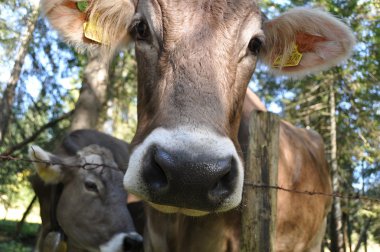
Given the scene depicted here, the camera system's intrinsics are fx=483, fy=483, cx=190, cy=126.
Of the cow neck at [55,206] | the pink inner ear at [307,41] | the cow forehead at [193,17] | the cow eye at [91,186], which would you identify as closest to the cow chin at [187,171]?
the cow forehead at [193,17]

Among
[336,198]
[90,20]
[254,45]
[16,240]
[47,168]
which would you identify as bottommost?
[16,240]

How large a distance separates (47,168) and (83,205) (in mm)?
677

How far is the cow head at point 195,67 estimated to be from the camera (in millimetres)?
2590

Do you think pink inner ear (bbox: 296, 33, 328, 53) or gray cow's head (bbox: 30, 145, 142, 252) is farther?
gray cow's head (bbox: 30, 145, 142, 252)

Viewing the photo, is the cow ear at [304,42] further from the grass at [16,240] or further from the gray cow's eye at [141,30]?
the grass at [16,240]

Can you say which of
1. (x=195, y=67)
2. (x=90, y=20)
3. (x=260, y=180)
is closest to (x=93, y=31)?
(x=90, y=20)

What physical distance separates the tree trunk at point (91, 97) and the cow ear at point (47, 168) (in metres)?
3.33

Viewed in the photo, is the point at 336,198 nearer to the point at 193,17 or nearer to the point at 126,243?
the point at 126,243

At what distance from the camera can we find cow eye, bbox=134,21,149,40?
3783 mm

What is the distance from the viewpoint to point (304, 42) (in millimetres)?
4832

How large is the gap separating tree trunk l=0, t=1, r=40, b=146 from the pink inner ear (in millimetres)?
8752

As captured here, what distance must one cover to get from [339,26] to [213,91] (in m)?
2.00

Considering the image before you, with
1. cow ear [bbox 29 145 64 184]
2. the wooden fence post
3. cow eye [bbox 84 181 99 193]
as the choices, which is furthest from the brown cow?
cow eye [bbox 84 181 99 193]

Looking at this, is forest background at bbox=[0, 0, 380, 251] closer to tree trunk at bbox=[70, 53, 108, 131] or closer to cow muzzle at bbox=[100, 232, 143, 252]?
tree trunk at bbox=[70, 53, 108, 131]
